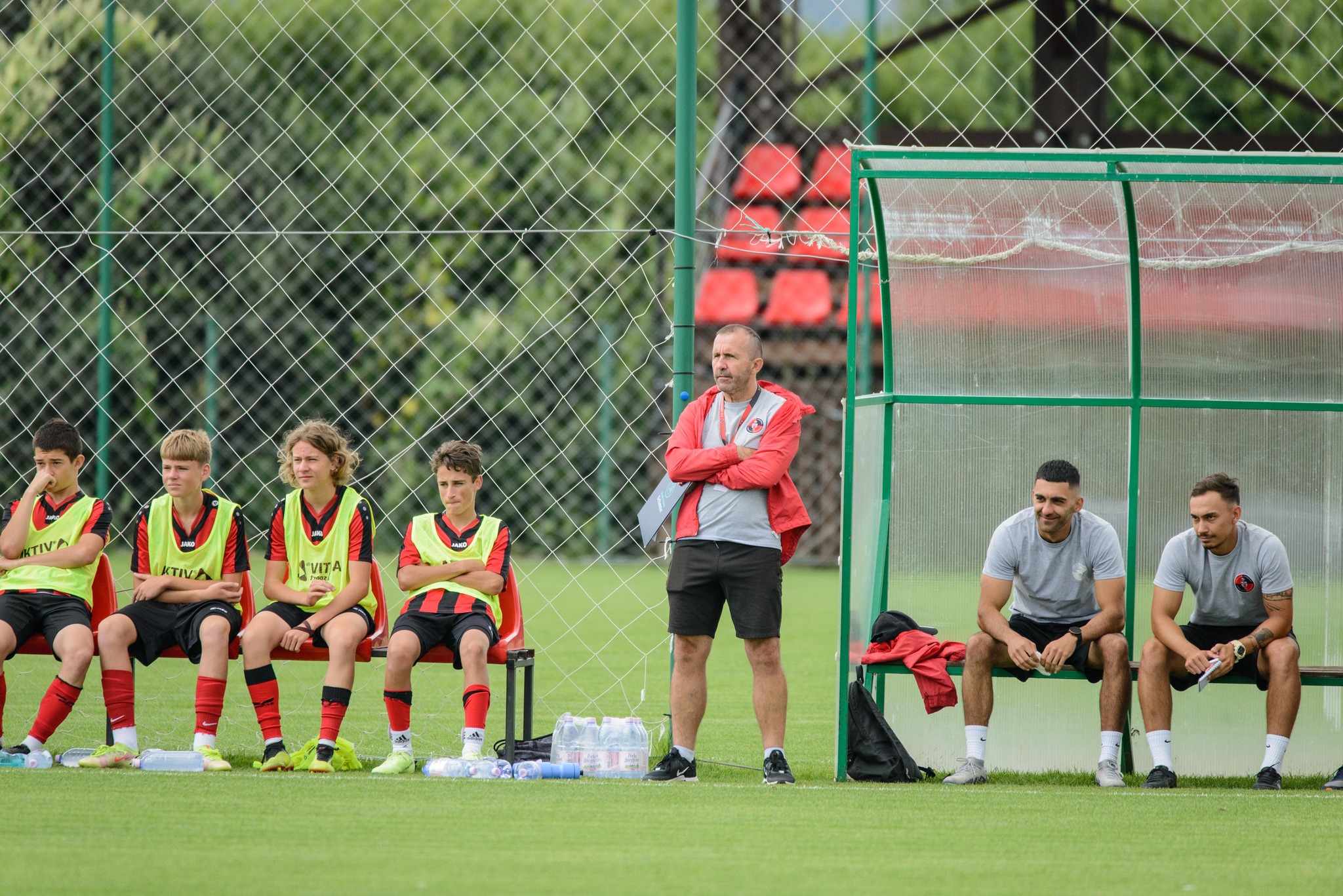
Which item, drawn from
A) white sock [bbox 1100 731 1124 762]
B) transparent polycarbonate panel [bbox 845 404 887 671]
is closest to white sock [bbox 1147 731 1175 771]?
white sock [bbox 1100 731 1124 762]

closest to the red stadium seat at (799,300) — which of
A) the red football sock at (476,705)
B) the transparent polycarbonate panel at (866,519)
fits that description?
the transparent polycarbonate panel at (866,519)

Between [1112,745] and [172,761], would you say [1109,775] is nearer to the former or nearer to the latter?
[1112,745]

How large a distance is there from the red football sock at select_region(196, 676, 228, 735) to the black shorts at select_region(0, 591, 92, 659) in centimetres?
54

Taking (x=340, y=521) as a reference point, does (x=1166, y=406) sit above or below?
above

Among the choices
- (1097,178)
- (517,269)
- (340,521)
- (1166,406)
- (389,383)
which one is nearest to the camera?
(1097,178)

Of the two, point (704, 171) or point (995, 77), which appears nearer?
point (704, 171)

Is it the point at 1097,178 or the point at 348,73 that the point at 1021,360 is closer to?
the point at 1097,178

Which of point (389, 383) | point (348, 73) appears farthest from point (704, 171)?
point (348, 73)

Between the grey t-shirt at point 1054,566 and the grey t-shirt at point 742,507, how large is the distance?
3.07ft

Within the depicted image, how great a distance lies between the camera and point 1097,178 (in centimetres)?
524

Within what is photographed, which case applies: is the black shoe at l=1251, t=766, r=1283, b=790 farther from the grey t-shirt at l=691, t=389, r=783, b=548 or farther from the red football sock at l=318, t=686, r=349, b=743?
the red football sock at l=318, t=686, r=349, b=743

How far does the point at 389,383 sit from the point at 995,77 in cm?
896

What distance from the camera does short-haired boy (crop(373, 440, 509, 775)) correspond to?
5.19 meters

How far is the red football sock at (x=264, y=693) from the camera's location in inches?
206
